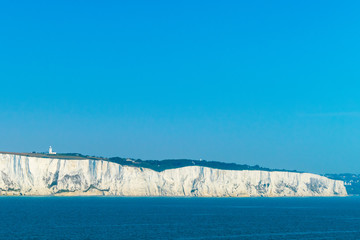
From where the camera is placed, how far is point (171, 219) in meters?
88.4

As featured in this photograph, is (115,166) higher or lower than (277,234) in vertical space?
higher

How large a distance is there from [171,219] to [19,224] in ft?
83.2

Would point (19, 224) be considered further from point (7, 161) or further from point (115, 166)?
point (115, 166)

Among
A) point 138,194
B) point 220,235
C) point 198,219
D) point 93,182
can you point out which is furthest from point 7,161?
point 220,235

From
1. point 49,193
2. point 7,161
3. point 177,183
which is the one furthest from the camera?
point 177,183

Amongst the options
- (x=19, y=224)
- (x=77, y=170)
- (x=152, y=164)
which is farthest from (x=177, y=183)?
(x=19, y=224)

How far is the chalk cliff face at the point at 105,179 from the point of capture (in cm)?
14725

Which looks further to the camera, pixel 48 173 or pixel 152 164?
pixel 152 164

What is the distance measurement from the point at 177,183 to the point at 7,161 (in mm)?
61204

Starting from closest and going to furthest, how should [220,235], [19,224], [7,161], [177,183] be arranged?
[220,235]
[19,224]
[7,161]
[177,183]

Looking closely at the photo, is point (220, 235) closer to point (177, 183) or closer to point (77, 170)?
point (77, 170)

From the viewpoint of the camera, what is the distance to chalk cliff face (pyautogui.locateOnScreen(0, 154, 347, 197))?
147 metres

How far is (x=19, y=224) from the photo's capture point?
73.7 m

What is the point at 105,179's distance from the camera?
164500 mm
